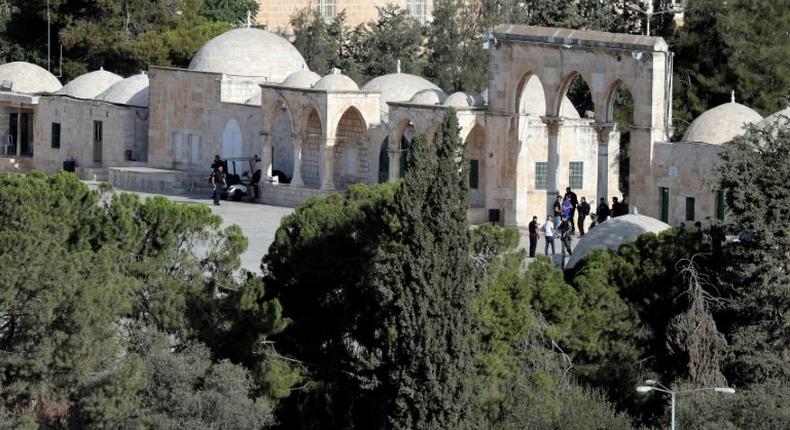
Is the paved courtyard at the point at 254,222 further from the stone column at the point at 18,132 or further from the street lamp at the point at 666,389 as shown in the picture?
the stone column at the point at 18,132

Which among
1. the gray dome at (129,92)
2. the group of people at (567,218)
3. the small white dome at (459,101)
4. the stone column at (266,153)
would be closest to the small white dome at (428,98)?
the small white dome at (459,101)

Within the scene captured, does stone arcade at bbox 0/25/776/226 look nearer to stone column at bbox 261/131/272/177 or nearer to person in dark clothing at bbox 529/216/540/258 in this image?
stone column at bbox 261/131/272/177

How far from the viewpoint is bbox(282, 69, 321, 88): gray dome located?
1827 inches

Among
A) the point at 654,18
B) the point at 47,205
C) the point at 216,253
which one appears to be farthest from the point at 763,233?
A: the point at 654,18

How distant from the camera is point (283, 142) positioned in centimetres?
4797

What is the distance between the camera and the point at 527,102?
44.5m

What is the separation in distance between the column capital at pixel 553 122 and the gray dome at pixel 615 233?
24.2 ft

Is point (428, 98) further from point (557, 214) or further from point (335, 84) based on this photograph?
point (557, 214)

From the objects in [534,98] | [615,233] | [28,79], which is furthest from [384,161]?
[28,79]

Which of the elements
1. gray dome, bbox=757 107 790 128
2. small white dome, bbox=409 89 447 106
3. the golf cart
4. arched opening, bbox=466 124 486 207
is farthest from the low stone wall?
gray dome, bbox=757 107 790 128

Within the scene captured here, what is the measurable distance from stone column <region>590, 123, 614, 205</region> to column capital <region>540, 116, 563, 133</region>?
125 centimetres

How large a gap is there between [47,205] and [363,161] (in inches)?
620

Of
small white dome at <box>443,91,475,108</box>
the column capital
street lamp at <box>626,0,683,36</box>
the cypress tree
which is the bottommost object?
the cypress tree

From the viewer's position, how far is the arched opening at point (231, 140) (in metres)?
48.5
